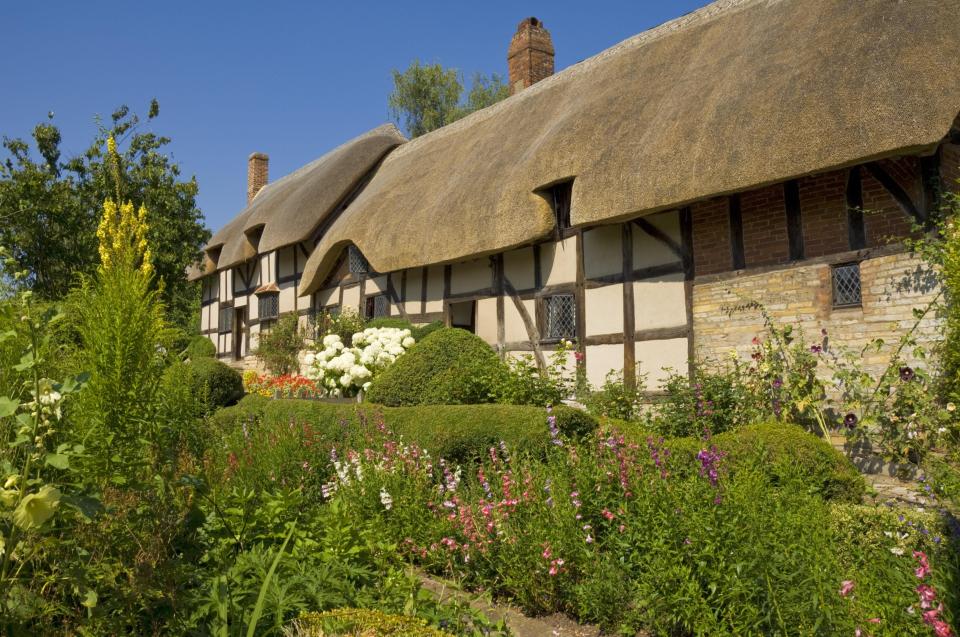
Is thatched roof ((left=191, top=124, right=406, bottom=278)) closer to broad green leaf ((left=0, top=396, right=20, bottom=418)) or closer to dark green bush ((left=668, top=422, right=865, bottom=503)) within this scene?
dark green bush ((left=668, top=422, right=865, bottom=503))

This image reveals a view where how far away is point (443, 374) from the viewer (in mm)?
8039

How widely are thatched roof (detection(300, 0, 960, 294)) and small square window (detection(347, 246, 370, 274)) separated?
1187mm

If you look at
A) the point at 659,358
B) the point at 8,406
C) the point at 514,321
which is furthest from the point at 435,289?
the point at 8,406

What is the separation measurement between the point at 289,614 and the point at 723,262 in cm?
668

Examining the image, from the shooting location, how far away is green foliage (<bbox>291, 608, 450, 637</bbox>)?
2119 mm

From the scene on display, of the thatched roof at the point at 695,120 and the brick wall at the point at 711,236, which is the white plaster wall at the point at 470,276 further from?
the brick wall at the point at 711,236

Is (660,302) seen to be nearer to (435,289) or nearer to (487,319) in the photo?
(487,319)

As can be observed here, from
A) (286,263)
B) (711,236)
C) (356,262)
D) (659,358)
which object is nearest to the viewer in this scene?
(711,236)

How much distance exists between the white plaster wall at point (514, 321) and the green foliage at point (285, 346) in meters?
6.68

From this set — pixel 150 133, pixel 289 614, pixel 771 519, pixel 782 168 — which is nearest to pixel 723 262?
pixel 782 168

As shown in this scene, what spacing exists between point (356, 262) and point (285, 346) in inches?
125

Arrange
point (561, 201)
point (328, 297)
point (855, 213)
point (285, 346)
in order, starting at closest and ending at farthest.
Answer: point (855, 213), point (561, 201), point (328, 297), point (285, 346)

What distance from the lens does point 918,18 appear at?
702 cm

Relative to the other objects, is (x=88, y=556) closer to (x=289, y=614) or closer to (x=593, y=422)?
(x=289, y=614)
